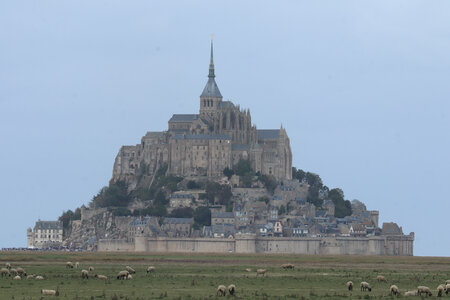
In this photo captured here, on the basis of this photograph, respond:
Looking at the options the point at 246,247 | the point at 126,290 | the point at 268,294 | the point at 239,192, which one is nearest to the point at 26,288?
the point at 126,290

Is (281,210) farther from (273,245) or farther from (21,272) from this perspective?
(21,272)

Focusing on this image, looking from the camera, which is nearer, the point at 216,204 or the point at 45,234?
the point at 216,204

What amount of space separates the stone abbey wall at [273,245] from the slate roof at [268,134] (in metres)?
27.3

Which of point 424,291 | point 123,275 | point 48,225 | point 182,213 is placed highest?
point 182,213

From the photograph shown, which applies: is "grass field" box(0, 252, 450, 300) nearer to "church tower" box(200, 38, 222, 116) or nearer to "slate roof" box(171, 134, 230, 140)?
"slate roof" box(171, 134, 230, 140)

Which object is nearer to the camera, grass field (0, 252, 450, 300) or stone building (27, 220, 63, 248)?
grass field (0, 252, 450, 300)

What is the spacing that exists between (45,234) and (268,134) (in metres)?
37.6

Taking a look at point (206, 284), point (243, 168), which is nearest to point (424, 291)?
point (206, 284)

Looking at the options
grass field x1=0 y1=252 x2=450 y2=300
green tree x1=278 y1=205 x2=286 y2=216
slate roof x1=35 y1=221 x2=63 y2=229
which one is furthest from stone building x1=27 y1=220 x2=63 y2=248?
grass field x1=0 y1=252 x2=450 y2=300

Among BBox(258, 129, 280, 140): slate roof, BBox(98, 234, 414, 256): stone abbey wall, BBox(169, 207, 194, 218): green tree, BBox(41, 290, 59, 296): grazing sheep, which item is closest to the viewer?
BBox(41, 290, 59, 296): grazing sheep

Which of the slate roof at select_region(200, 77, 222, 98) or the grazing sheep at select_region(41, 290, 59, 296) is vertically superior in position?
the slate roof at select_region(200, 77, 222, 98)

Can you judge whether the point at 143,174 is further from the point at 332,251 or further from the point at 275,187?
the point at 332,251

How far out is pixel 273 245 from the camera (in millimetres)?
160125

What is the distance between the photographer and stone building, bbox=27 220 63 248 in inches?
6973
